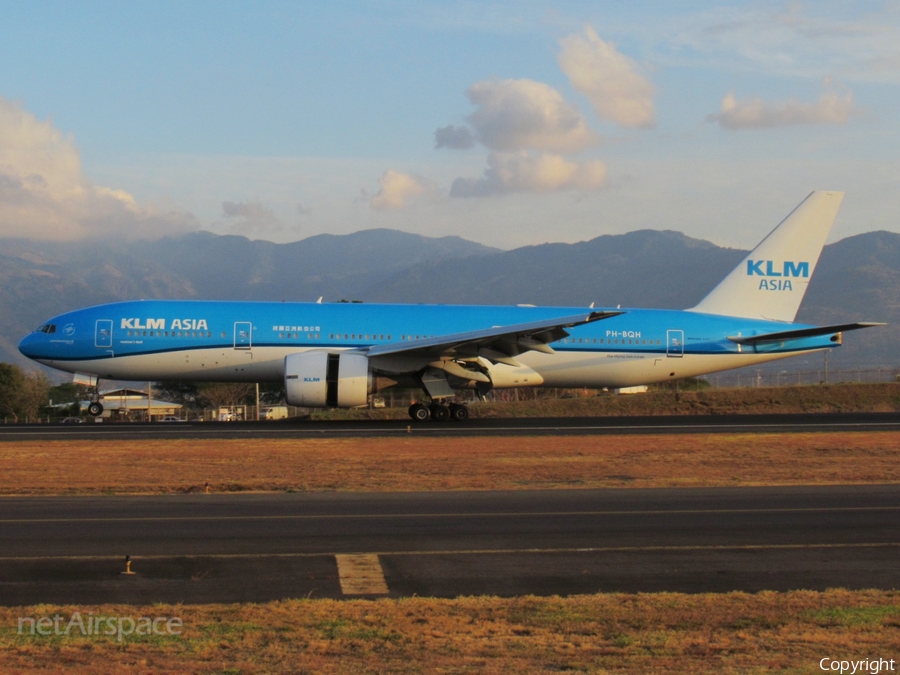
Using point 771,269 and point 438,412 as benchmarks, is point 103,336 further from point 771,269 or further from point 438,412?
point 771,269

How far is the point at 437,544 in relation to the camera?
437 inches

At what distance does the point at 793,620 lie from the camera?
7.79 m

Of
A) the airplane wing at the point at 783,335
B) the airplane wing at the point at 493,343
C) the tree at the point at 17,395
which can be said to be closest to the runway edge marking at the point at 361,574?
the airplane wing at the point at 493,343

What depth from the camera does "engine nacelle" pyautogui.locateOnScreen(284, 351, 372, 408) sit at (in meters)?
27.9

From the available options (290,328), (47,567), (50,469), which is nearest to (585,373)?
(290,328)

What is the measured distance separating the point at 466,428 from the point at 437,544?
16.8 metres

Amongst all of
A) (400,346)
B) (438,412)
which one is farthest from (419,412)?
(400,346)

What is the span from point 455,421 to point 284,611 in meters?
22.5

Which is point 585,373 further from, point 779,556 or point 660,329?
point 779,556
